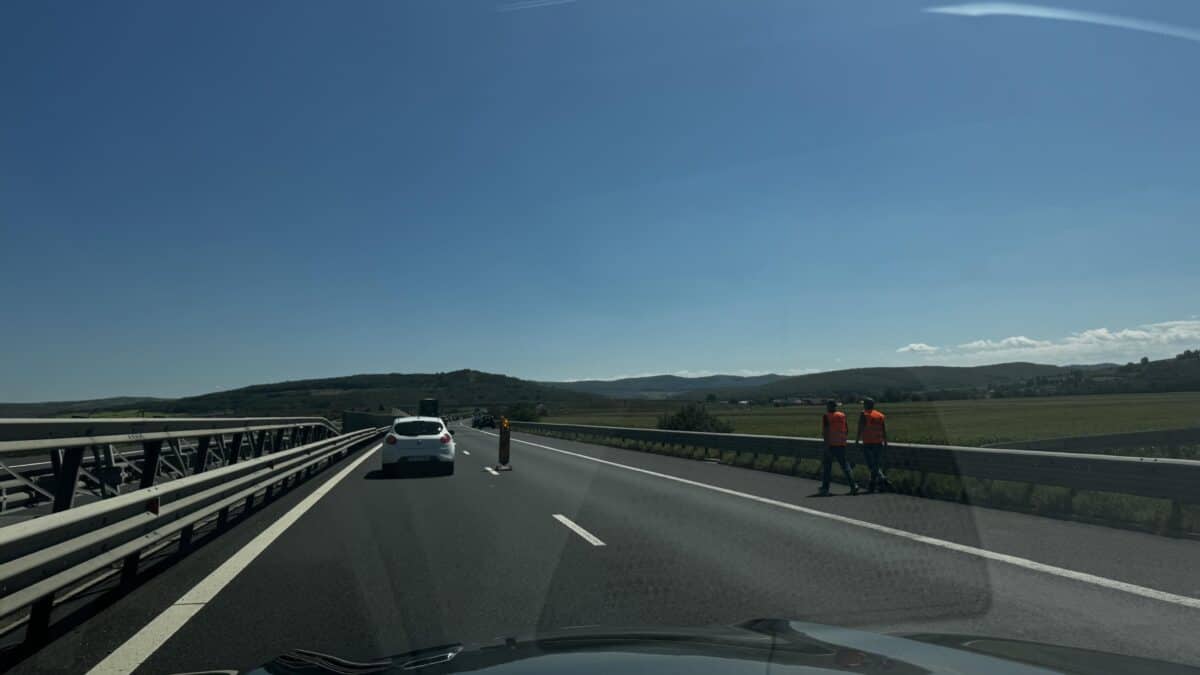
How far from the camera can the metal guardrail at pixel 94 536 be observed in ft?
16.4

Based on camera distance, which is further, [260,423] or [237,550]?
[260,423]

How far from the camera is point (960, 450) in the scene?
1423 cm

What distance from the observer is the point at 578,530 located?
1058 centimetres

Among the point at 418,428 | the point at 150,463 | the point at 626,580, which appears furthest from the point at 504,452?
the point at 626,580

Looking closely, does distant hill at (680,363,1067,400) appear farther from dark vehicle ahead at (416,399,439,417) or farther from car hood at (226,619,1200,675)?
car hood at (226,619,1200,675)

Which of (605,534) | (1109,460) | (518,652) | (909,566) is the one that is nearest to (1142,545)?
(1109,460)

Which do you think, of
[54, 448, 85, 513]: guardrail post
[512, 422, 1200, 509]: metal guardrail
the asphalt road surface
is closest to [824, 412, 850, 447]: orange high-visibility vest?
[512, 422, 1200, 509]: metal guardrail

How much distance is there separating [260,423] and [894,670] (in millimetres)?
16414

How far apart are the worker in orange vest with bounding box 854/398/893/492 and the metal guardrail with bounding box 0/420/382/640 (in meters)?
10.7

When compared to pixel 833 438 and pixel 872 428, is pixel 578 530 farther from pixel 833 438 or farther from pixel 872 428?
pixel 872 428

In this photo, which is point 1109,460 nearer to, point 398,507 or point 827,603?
point 827,603

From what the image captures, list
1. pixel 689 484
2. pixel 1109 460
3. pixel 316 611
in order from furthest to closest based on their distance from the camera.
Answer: pixel 689 484
pixel 1109 460
pixel 316 611

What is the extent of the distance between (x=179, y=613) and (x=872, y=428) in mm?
12113

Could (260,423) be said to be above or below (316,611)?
above
